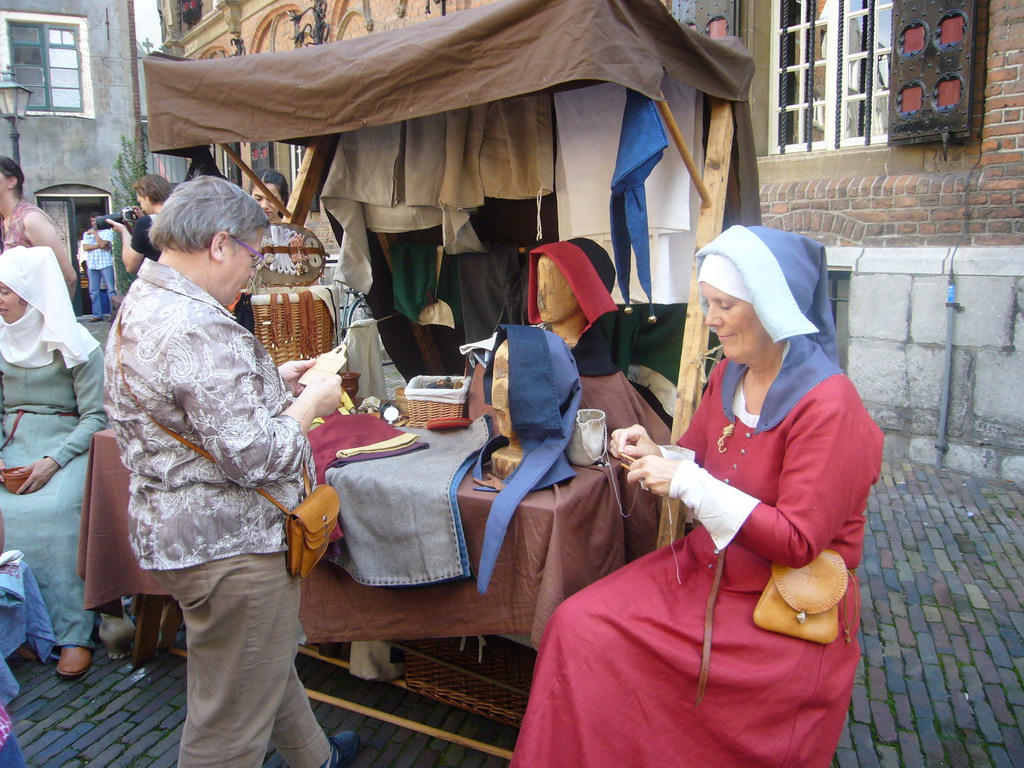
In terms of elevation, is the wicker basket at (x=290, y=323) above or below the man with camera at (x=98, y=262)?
below

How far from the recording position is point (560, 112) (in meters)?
3.22

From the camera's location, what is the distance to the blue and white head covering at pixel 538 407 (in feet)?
7.50

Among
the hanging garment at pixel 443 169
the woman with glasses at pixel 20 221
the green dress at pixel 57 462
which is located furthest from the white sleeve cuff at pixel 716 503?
the woman with glasses at pixel 20 221

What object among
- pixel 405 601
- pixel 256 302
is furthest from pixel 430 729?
pixel 256 302

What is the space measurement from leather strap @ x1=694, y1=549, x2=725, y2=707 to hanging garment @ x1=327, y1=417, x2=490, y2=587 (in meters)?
0.74

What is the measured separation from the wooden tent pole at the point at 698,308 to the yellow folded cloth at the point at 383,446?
3.09ft

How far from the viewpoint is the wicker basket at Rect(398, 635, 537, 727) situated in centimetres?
268

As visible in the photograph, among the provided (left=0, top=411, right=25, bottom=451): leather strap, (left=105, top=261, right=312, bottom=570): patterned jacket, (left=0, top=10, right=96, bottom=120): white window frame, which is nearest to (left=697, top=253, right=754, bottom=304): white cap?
(left=105, top=261, right=312, bottom=570): patterned jacket

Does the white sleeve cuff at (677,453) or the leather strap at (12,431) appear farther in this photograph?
the leather strap at (12,431)

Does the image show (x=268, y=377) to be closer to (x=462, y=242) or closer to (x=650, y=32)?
(x=650, y=32)

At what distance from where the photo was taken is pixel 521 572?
7.35 ft

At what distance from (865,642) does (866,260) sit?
125 inches

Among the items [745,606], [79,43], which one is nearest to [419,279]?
[745,606]

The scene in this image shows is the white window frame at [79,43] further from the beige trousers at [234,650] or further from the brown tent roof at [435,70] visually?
the beige trousers at [234,650]
